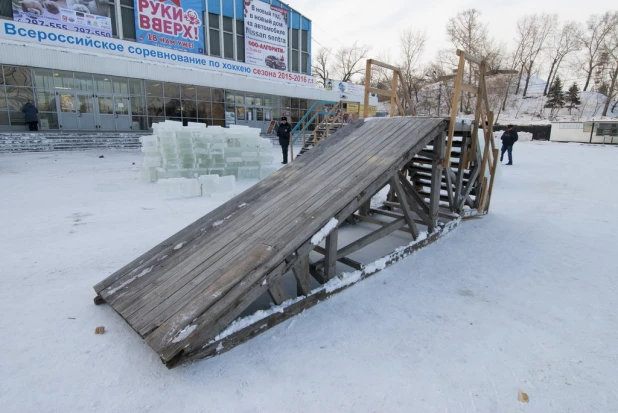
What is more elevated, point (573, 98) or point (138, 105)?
point (573, 98)

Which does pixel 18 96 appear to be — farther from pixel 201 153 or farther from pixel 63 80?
pixel 201 153

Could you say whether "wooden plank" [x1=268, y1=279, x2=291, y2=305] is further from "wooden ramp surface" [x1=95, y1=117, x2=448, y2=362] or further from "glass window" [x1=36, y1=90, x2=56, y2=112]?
"glass window" [x1=36, y1=90, x2=56, y2=112]

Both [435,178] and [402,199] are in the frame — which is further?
[435,178]

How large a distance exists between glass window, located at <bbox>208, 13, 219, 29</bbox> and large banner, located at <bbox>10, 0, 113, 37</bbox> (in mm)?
5387

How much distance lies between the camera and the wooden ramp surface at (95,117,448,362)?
2.31 m

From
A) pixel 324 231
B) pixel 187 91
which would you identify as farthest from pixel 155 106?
pixel 324 231

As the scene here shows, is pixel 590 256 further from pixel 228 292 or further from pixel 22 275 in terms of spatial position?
pixel 22 275

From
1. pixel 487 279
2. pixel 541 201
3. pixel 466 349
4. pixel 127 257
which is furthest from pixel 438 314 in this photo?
pixel 541 201

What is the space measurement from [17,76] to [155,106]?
5.77 metres

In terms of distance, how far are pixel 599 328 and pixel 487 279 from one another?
0.98 m

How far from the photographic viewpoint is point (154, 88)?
18703 mm

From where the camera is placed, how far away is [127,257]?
407 cm

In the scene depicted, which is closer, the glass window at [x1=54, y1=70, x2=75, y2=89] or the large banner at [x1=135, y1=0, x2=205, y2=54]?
the glass window at [x1=54, y1=70, x2=75, y2=89]

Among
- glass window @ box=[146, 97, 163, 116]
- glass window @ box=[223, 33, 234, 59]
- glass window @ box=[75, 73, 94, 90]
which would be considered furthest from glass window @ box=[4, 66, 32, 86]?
glass window @ box=[223, 33, 234, 59]
